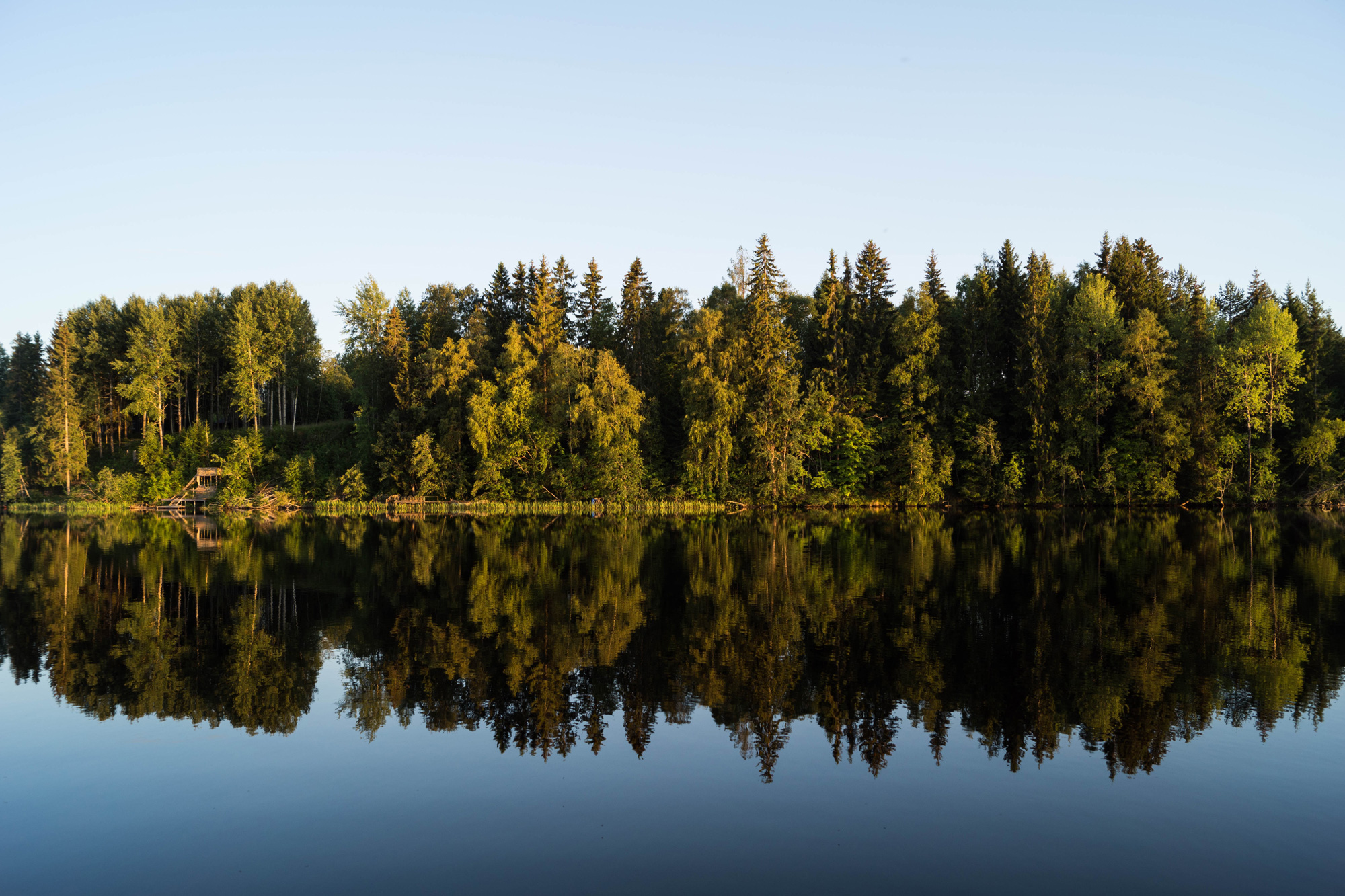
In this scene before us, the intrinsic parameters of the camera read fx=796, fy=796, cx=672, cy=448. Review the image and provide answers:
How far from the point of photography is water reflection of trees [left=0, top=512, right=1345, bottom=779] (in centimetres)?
1166

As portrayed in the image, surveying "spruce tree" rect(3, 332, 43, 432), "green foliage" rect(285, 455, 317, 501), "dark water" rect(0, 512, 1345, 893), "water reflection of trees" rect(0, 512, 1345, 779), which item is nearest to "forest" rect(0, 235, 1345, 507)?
"green foliage" rect(285, 455, 317, 501)

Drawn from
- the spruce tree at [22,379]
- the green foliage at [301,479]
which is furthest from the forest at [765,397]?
the spruce tree at [22,379]

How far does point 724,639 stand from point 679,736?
16.6 feet

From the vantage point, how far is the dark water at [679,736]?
7723 mm

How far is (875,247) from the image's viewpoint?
220 feet

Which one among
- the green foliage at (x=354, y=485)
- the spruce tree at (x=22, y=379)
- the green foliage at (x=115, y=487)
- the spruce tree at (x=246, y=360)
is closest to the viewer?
the green foliage at (x=354, y=485)

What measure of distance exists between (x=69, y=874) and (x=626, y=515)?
45890 millimetres

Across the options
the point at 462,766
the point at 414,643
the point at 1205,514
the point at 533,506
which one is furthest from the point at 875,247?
the point at 462,766

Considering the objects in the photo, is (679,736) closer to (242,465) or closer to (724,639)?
(724,639)

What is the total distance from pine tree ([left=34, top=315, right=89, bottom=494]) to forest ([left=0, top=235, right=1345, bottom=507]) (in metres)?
0.22

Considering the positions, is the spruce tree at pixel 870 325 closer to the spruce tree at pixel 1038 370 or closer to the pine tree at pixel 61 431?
the spruce tree at pixel 1038 370

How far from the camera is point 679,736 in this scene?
1100 cm

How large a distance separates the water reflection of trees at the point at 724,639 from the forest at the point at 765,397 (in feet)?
87.2

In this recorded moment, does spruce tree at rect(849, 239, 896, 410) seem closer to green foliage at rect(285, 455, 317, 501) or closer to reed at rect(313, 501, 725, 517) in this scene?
reed at rect(313, 501, 725, 517)
